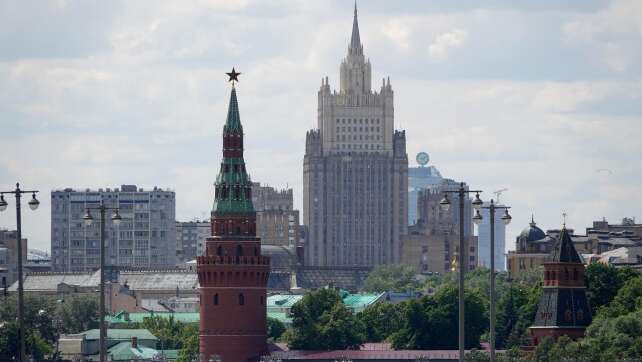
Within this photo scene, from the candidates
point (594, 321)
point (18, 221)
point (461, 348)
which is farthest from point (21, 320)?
point (594, 321)

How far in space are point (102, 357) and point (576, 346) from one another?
6079cm

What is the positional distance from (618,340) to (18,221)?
233 feet

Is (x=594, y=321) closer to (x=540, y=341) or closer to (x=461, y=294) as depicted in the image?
(x=540, y=341)

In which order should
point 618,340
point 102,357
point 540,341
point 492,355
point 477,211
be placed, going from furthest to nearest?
point 540,341
point 618,340
point 102,357
point 492,355
point 477,211

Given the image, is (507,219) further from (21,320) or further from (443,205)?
(21,320)

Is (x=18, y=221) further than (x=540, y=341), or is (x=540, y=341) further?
(x=540, y=341)

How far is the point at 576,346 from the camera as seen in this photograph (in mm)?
186625

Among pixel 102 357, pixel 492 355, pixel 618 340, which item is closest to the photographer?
pixel 492 355

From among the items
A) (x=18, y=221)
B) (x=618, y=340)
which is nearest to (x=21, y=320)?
(x=18, y=221)

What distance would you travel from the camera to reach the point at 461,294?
382ft

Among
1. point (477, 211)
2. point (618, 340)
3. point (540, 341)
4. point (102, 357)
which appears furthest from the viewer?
point (540, 341)

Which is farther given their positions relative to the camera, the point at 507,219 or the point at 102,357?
the point at 102,357

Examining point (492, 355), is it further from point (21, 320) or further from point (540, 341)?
point (540, 341)

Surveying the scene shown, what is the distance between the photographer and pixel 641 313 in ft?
635
